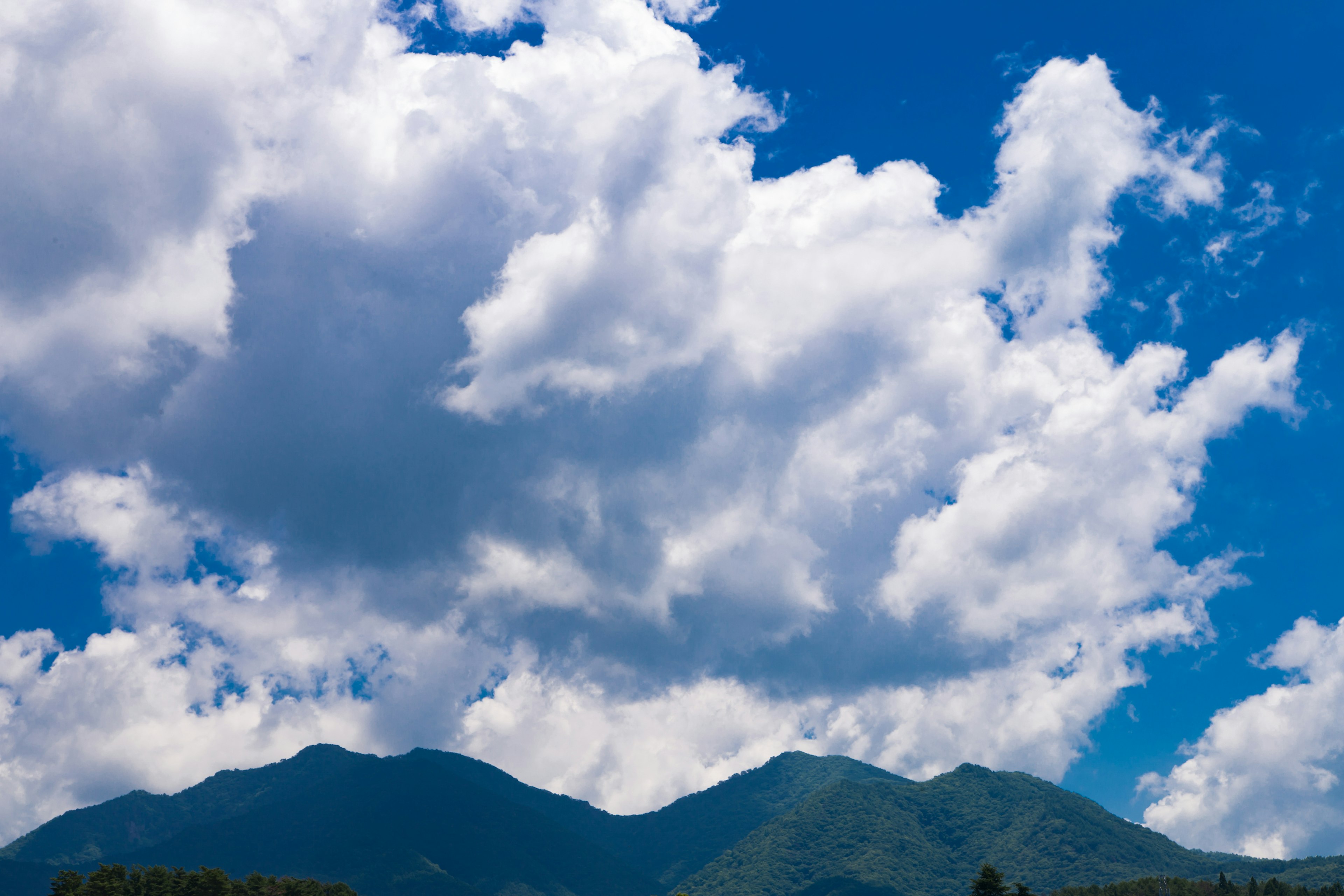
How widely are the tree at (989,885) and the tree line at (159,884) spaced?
93.9 meters

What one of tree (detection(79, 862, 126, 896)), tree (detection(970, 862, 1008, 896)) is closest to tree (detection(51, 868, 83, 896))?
tree (detection(79, 862, 126, 896))

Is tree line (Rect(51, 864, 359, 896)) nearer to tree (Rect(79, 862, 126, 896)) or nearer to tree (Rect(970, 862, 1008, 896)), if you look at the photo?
tree (Rect(79, 862, 126, 896))

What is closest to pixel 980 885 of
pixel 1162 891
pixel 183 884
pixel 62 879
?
pixel 1162 891

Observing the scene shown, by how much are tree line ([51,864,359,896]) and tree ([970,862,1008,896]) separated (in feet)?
308

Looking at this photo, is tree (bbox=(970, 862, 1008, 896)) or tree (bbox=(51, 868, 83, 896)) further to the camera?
tree (bbox=(51, 868, 83, 896))

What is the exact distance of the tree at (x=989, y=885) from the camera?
113125 millimetres

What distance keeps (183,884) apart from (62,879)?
47.4 feet

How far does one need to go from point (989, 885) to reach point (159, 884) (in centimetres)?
10426

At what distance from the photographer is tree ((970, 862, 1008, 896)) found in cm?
11312

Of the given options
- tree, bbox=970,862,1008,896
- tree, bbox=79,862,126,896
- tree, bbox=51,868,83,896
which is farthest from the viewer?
tree, bbox=51,868,83,896

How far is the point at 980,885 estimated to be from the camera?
114 meters

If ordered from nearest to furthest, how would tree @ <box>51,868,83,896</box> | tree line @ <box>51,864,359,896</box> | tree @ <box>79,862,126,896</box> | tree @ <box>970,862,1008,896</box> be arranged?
tree @ <box>970,862,1008,896</box>, tree @ <box>79,862,126,896</box>, tree @ <box>51,868,83,896</box>, tree line @ <box>51,864,359,896</box>

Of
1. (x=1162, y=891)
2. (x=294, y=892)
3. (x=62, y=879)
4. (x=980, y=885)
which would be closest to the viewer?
(x=980, y=885)

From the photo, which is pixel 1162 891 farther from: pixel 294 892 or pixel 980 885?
pixel 294 892
